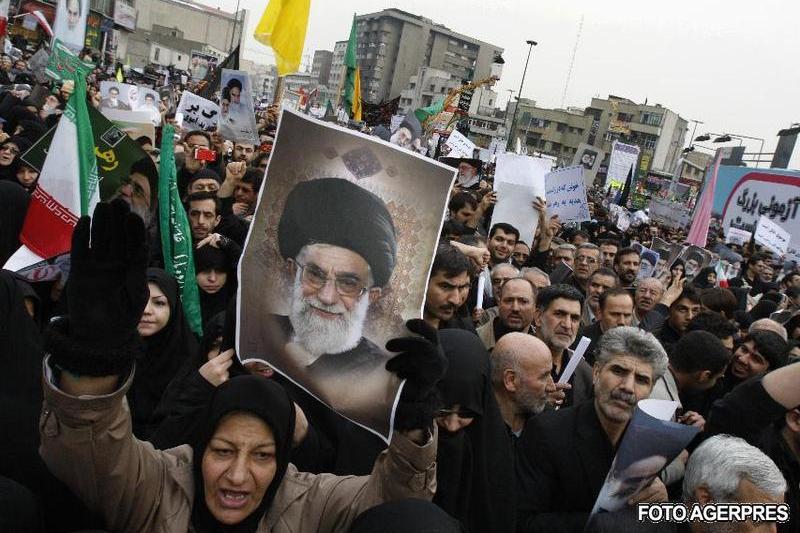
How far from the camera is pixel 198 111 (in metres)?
8.34

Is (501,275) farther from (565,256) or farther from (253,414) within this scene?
(253,414)

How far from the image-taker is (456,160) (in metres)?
9.04

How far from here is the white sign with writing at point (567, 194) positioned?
8.04 meters

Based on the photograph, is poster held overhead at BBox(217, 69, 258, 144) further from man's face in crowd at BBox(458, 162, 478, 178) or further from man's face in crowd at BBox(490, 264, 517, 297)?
man's face in crowd at BBox(490, 264, 517, 297)

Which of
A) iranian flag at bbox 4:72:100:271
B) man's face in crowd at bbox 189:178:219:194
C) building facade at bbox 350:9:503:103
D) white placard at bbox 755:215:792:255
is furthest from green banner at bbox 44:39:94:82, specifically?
building facade at bbox 350:9:503:103

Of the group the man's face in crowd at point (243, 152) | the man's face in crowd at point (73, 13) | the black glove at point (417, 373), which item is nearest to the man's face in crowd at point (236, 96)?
the man's face in crowd at point (243, 152)

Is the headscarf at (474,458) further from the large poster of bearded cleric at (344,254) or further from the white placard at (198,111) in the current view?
the white placard at (198,111)

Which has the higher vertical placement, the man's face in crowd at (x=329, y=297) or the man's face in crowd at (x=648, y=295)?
the man's face in crowd at (x=329, y=297)

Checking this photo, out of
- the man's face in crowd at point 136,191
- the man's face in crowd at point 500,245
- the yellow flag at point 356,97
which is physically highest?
the yellow flag at point 356,97

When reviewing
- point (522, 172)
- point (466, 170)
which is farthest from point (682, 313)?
point (466, 170)

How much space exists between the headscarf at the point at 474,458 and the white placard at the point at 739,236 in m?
10.5

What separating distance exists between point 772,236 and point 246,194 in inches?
301

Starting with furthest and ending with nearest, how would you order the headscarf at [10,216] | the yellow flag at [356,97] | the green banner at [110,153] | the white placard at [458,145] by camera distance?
the yellow flag at [356,97] → the white placard at [458,145] → the green banner at [110,153] → the headscarf at [10,216]

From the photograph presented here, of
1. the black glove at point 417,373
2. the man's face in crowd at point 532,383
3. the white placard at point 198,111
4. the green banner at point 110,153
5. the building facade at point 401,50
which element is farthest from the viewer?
the building facade at point 401,50
